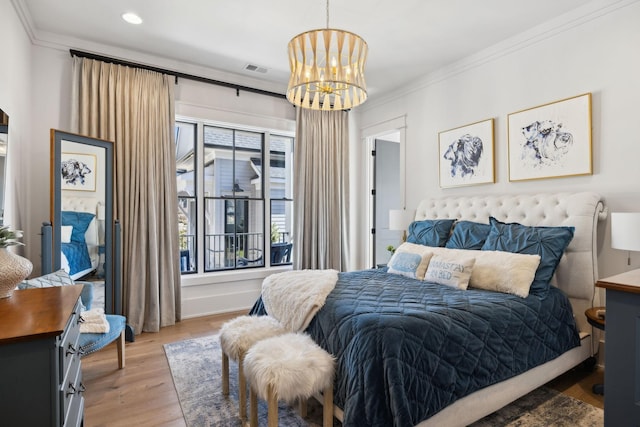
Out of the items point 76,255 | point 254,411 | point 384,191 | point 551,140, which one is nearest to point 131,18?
point 76,255

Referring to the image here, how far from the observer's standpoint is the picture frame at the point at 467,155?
347cm

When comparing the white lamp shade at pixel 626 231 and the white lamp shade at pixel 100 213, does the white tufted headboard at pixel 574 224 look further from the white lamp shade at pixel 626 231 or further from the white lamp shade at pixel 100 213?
the white lamp shade at pixel 100 213

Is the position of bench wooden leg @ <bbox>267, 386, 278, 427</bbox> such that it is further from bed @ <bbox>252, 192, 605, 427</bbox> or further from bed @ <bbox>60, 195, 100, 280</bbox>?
bed @ <bbox>60, 195, 100, 280</bbox>

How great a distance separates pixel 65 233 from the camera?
9.50 feet

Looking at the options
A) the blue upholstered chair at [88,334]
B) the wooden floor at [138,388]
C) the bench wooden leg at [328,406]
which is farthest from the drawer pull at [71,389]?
the bench wooden leg at [328,406]

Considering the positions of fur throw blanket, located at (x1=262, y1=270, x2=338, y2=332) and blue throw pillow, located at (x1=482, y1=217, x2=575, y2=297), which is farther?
blue throw pillow, located at (x1=482, y1=217, x2=575, y2=297)

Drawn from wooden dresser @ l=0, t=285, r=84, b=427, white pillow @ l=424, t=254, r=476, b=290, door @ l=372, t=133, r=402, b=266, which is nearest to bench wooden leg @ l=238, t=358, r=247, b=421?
wooden dresser @ l=0, t=285, r=84, b=427

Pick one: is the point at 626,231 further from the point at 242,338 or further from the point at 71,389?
the point at 71,389

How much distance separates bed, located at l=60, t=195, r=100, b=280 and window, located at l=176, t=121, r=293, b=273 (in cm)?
110

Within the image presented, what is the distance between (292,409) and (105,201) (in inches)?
99.0

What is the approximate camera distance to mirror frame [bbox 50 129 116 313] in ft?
9.05

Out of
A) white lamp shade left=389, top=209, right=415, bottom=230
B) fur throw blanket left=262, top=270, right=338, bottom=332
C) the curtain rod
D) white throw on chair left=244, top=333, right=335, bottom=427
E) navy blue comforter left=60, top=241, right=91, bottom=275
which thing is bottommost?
white throw on chair left=244, top=333, right=335, bottom=427

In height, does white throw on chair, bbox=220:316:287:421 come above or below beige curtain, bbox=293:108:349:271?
below

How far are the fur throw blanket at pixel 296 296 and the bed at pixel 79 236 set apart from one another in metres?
1.73
